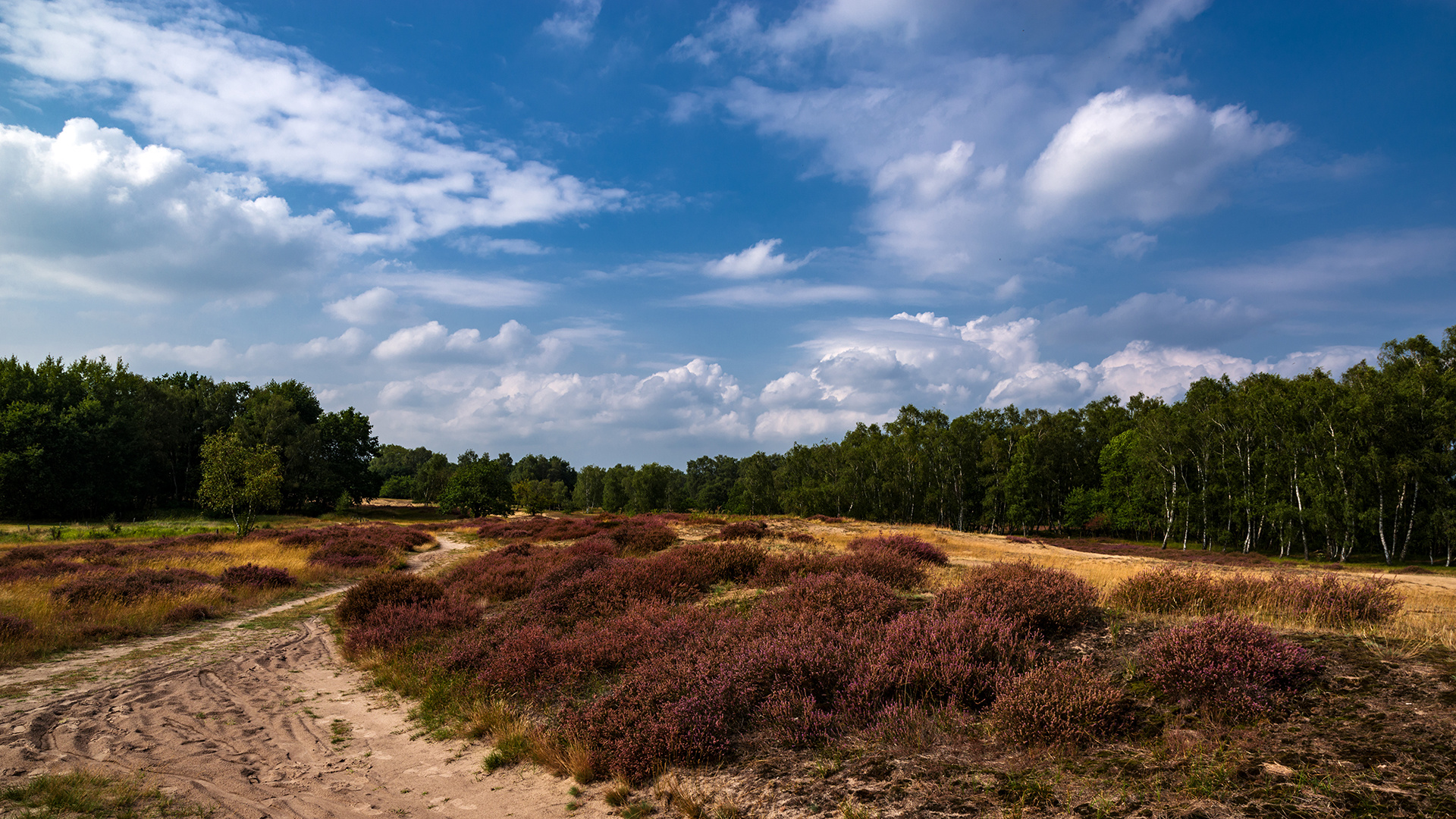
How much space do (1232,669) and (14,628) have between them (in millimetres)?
19467

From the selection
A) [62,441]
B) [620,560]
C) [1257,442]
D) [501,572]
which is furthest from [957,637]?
[62,441]

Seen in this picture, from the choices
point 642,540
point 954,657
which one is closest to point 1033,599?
point 954,657

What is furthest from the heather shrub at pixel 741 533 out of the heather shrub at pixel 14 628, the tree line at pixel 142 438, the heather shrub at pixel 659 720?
the tree line at pixel 142 438

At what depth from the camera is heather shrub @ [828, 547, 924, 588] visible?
12133 millimetres

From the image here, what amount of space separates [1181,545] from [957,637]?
59.5 meters

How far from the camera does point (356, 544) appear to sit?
31.6 meters

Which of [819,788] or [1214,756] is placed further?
[819,788]

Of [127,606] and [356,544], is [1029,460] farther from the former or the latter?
Answer: [127,606]

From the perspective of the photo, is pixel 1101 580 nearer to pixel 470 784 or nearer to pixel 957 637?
pixel 957 637

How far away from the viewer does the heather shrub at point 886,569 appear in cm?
1213

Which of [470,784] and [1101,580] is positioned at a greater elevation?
[1101,580]

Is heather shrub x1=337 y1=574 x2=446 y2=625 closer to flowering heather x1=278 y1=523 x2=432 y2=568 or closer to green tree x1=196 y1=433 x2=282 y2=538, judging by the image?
flowering heather x1=278 y1=523 x2=432 y2=568

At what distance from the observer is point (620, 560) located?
1614 cm

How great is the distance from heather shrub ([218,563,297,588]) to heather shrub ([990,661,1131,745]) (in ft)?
75.2
